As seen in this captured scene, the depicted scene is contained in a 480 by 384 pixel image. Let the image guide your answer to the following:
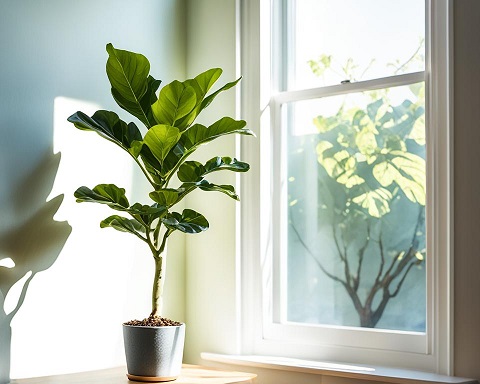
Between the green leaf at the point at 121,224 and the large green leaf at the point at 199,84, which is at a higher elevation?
the large green leaf at the point at 199,84

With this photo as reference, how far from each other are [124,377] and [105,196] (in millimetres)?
644

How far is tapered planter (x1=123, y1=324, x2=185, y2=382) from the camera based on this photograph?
247 centimetres

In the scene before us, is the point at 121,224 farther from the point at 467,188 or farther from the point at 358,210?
the point at 467,188

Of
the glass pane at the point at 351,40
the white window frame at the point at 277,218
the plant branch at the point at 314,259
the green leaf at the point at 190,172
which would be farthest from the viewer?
the plant branch at the point at 314,259

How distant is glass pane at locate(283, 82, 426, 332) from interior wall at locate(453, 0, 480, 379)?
221 mm

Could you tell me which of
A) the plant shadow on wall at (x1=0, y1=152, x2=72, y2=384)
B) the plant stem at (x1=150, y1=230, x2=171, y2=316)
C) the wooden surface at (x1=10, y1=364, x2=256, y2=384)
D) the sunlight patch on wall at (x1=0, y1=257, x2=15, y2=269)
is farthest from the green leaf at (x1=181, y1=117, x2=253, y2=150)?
the wooden surface at (x1=10, y1=364, x2=256, y2=384)

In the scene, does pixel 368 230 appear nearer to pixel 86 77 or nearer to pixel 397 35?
pixel 397 35

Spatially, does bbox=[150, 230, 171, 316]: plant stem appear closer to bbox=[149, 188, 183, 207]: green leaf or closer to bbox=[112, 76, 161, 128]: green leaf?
bbox=[149, 188, 183, 207]: green leaf

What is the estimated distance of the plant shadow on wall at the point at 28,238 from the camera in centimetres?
244

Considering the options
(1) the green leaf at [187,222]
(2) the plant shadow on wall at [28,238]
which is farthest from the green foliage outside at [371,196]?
(2) the plant shadow on wall at [28,238]

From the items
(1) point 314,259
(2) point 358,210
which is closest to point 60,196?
(1) point 314,259

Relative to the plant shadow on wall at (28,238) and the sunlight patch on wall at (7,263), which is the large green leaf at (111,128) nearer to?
the plant shadow on wall at (28,238)

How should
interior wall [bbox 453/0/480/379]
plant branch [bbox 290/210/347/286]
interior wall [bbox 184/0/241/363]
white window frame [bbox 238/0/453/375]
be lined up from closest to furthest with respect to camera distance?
interior wall [bbox 453/0/480/379] → white window frame [bbox 238/0/453/375] → plant branch [bbox 290/210/347/286] → interior wall [bbox 184/0/241/363]

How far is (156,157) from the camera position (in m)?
2.50
